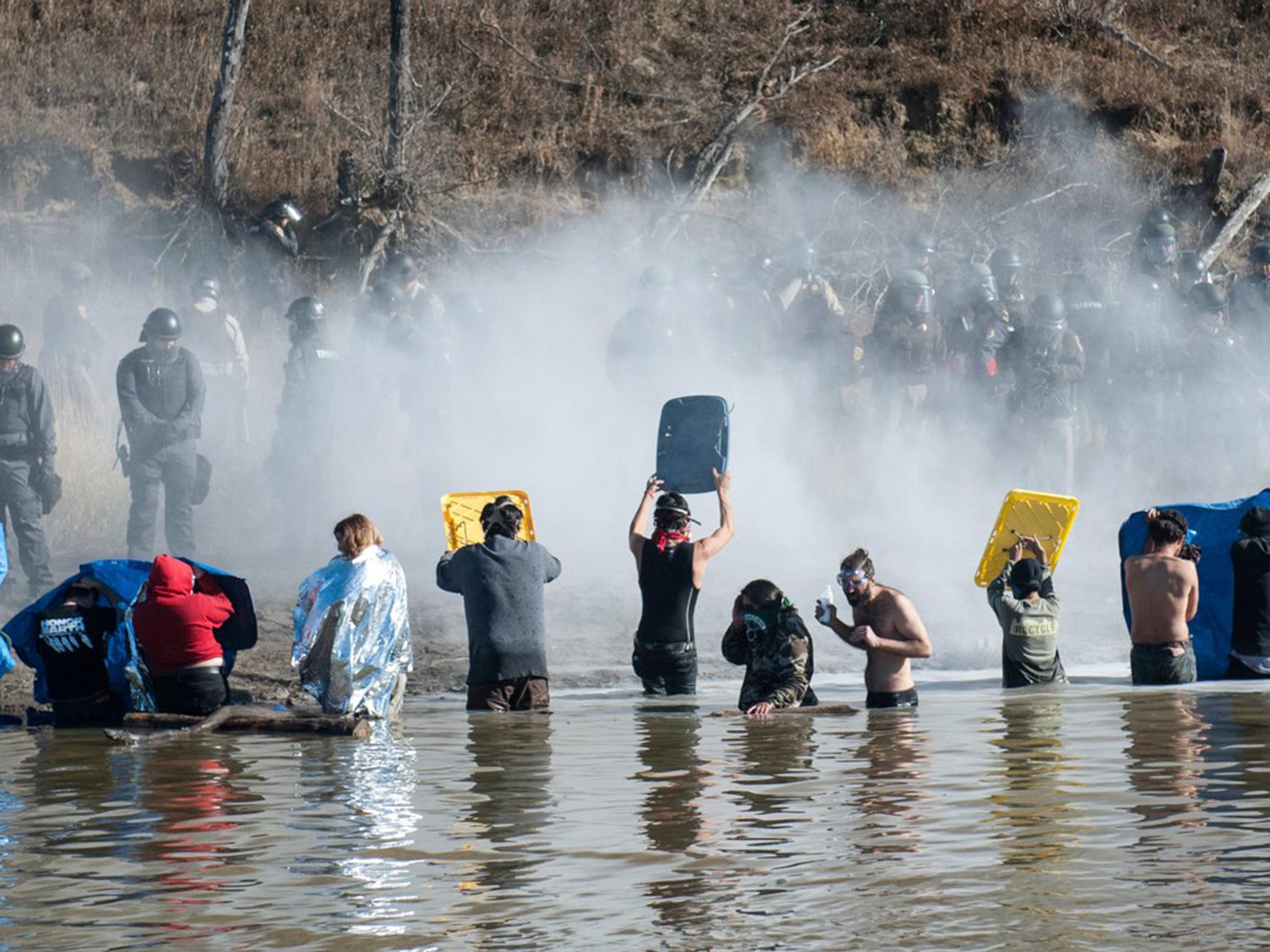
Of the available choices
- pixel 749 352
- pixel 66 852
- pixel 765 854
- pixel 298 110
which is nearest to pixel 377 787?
pixel 66 852

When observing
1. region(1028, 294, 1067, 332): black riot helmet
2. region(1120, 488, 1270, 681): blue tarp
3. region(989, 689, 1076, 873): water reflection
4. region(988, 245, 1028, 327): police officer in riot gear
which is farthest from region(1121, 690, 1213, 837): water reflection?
region(988, 245, 1028, 327): police officer in riot gear

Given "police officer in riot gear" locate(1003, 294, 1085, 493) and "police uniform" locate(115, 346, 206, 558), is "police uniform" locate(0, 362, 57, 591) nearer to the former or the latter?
"police uniform" locate(115, 346, 206, 558)

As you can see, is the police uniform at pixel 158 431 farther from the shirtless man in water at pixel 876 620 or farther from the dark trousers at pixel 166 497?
the shirtless man in water at pixel 876 620

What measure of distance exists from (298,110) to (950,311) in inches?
451

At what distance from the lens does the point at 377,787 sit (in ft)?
27.7

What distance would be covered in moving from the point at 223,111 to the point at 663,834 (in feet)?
64.2

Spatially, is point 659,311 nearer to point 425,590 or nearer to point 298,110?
point 425,590

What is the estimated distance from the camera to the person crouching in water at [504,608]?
10672 millimetres

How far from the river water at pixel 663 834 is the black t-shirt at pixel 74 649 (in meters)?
0.37

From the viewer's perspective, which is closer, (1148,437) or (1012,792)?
(1012,792)

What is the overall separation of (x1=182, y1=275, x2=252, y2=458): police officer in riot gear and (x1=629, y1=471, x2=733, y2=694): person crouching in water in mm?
9299

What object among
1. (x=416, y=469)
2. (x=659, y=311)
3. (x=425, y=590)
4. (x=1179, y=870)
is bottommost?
(x=1179, y=870)

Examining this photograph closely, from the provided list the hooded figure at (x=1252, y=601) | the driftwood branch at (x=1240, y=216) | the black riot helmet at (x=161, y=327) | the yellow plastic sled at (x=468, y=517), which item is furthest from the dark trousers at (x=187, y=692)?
the driftwood branch at (x=1240, y=216)

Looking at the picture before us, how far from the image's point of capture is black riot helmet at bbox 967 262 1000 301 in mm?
19250
